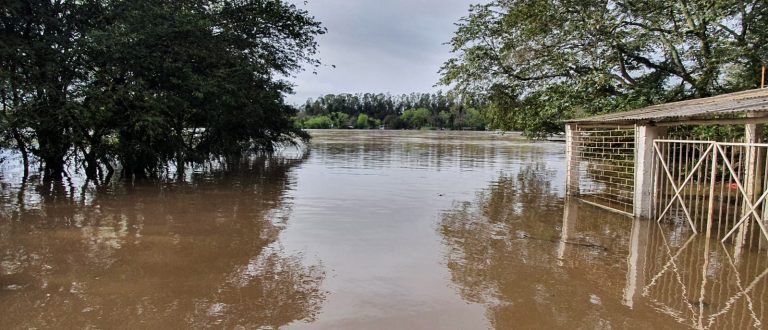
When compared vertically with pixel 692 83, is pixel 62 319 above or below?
below

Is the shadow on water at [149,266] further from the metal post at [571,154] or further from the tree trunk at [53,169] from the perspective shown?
the metal post at [571,154]

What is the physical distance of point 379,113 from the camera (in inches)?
5207

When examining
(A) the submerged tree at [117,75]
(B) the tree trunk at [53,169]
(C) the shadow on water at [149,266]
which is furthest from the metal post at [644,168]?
(B) the tree trunk at [53,169]

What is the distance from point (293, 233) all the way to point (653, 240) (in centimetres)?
584

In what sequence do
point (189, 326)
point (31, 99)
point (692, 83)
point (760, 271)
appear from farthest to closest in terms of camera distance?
point (692, 83)
point (31, 99)
point (760, 271)
point (189, 326)

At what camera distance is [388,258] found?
6617 mm

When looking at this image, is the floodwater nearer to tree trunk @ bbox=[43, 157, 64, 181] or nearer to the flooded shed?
the flooded shed

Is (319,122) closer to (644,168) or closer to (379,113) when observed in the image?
(379,113)

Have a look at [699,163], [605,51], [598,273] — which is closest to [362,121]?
[605,51]

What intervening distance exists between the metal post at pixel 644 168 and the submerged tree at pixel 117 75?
10.5 meters

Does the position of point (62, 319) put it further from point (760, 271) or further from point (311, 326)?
point (760, 271)

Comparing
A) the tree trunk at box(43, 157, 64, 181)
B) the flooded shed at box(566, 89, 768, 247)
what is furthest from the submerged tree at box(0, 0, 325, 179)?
the flooded shed at box(566, 89, 768, 247)

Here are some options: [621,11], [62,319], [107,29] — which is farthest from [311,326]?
[621,11]

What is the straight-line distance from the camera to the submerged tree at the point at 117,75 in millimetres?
11828
